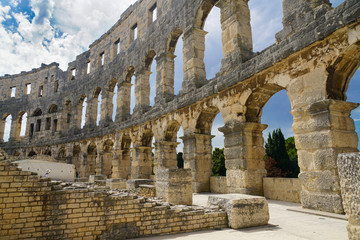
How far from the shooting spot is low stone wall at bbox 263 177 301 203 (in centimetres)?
634

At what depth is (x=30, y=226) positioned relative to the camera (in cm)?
362

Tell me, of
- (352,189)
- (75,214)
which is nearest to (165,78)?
(75,214)

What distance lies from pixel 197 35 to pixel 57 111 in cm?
1785

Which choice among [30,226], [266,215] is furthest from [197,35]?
[30,226]

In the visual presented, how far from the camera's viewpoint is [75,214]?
3840mm

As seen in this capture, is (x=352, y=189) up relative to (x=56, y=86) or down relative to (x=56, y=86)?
down

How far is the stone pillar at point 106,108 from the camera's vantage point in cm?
1780

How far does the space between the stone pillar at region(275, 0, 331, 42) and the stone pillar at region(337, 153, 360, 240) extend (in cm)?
435

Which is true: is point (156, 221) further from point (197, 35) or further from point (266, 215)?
point (197, 35)

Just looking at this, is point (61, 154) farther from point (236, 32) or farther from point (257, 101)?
point (257, 101)

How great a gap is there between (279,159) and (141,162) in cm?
1130

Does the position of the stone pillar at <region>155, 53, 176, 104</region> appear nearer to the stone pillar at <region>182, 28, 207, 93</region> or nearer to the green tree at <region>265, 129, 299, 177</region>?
the stone pillar at <region>182, 28, 207, 93</region>

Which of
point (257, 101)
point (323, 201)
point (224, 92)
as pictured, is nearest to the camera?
point (323, 201)

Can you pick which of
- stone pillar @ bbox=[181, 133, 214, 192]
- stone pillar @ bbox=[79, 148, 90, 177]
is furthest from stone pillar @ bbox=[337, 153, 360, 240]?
stone pillar @ bbox=[79, 148, 90, 177]
